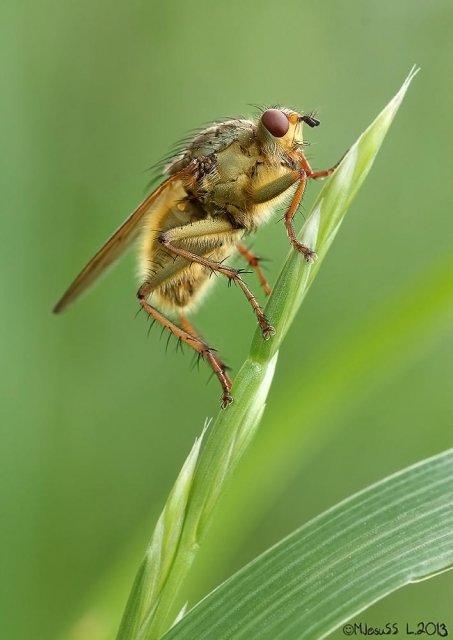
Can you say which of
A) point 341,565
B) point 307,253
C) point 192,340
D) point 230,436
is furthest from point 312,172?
point 341,565

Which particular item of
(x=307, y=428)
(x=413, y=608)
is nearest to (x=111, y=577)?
(x=307, y=428)

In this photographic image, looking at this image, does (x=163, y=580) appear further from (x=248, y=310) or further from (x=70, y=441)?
(x=248, y=310)

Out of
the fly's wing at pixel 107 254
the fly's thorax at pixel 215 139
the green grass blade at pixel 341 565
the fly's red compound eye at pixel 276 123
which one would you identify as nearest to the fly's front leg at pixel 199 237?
the fly's wing at pixel 107 254

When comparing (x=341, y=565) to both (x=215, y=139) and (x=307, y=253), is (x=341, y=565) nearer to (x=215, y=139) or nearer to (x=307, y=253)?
(x=307, y=253)

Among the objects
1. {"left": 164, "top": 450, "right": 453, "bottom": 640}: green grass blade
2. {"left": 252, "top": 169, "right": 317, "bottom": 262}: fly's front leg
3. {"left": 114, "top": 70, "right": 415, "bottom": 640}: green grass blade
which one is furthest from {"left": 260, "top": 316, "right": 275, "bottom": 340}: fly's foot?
{"left": 252, "top": 169, "right": 317, "bottom": 262}: fly's front leg

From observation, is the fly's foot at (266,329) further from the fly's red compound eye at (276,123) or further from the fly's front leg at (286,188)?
the fly's red compound eye at (276,123)
